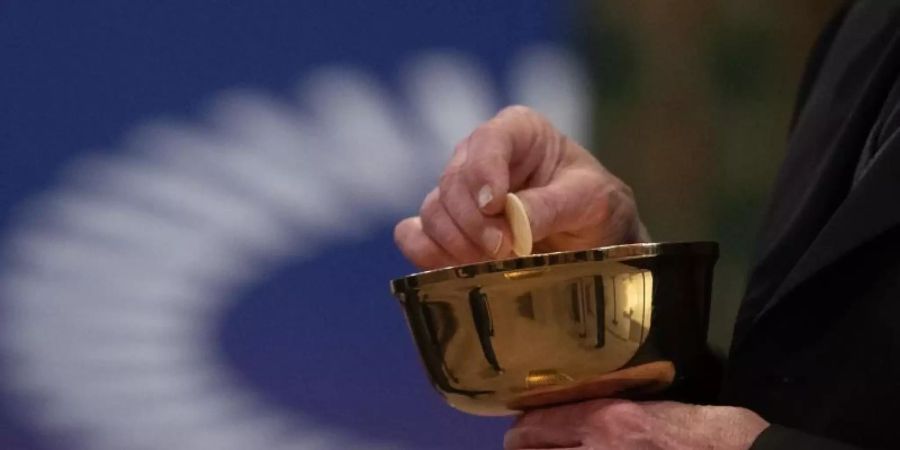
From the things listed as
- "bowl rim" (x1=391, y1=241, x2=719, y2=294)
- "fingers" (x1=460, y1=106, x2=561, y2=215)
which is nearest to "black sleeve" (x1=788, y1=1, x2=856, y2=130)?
"fingers" (x1=460, y1=106, x2=561, y2=215)

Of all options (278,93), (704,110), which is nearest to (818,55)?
(704,110)

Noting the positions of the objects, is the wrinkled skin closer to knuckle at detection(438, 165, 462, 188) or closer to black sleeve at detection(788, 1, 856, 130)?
knuckle at detection(438, 165, 462, 188)

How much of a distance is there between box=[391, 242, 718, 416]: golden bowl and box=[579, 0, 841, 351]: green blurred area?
0.48m

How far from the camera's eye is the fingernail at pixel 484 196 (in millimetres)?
510

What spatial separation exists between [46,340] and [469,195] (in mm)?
477

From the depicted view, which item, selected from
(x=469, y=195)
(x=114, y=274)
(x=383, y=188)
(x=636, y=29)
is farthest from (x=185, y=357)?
(x=636, y=29)

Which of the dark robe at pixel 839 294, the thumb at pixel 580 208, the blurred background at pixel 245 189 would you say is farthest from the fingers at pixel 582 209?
the blurred background at pixel 245 189

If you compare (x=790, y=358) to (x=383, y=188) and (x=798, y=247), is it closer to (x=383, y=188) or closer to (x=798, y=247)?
(x=798, y=247)

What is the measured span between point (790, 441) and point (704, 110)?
0.58m

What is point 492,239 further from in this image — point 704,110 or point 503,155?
point 704,110

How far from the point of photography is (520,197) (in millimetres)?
539

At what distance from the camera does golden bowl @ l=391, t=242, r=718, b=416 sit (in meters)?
0.41

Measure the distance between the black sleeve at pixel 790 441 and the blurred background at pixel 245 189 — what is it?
0.49m

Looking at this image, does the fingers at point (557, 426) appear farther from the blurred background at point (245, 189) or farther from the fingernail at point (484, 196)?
the blurred background at point (245, 189)
